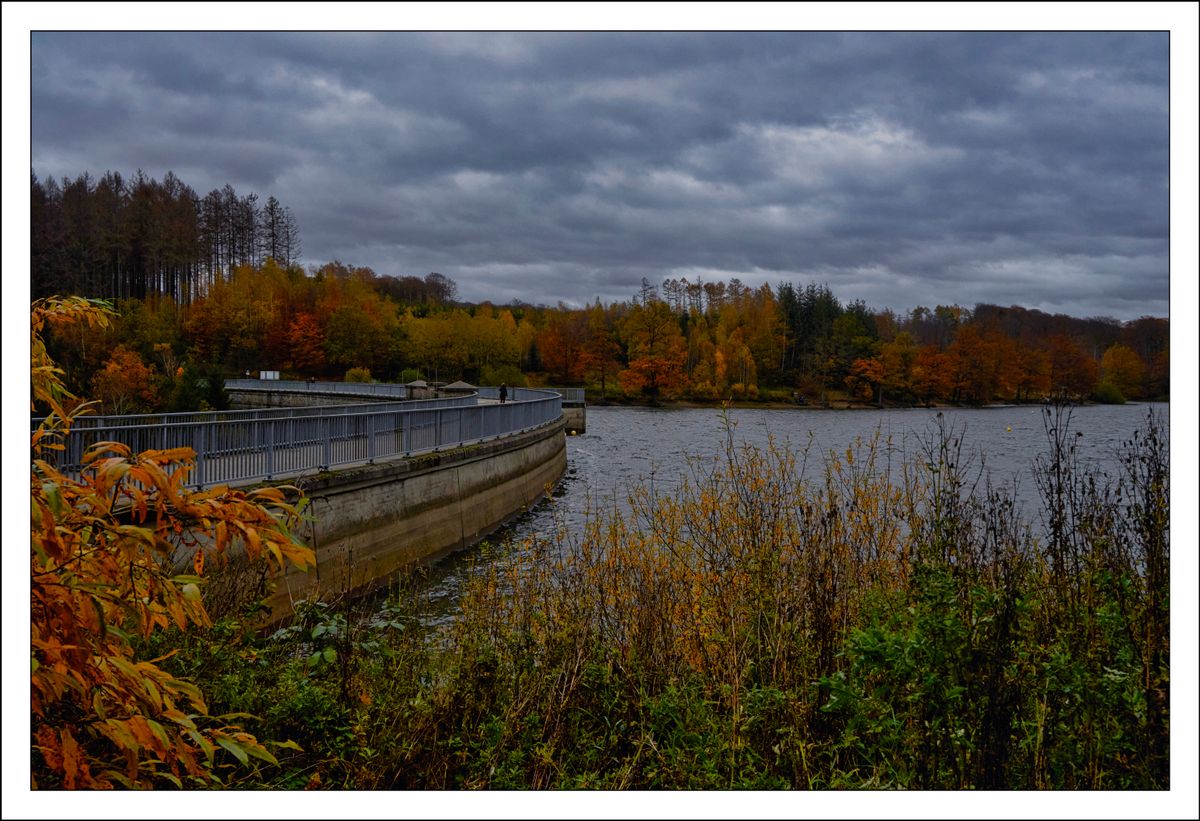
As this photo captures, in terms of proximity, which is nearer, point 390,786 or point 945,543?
point 390,786

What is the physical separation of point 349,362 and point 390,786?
44.7 metres

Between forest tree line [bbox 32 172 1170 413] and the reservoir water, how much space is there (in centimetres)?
102

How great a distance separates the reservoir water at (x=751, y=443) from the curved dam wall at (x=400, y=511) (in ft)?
2.04

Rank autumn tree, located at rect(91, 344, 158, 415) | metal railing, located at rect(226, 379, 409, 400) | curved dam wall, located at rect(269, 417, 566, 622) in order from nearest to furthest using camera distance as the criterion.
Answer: curved dam wall, located at rect(269, 417, 566, 622), autumn tree, located at rect(91, 344, 158, 415), metal railing, located at rect(226, 379, 409, 400)

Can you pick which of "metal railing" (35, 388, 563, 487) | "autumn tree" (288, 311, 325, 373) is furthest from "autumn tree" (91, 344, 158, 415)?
"autumn tree" (288, 311, 325, 373)

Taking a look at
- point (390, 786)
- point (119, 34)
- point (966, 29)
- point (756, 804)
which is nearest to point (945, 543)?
point (756, 804)

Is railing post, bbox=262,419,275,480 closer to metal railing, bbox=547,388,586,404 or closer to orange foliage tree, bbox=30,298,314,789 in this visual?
orange foliage tree, bbox=30,298,314,789

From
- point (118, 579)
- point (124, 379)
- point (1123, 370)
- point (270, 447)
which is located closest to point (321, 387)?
point (124, 379)

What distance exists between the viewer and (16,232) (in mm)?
3855

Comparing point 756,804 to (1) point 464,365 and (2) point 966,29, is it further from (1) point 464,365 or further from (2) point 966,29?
(1) point 464,365

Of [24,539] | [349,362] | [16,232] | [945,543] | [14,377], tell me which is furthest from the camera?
[349,362]

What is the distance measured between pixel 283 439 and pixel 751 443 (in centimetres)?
922

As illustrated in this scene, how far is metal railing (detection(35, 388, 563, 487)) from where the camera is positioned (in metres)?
11.0

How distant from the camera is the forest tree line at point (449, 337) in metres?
8.58
